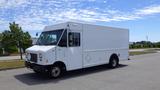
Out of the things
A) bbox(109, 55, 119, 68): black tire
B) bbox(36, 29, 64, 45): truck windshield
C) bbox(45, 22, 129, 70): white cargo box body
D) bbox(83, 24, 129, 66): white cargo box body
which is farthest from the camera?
bbox(109, 55, 119, 68): black tire

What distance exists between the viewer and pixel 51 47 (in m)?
10.5

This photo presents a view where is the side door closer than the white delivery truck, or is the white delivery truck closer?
the white delivery truck

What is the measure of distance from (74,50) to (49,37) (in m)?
1.49

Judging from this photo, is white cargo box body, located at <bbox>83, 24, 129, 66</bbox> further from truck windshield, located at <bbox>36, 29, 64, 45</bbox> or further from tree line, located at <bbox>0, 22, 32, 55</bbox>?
tree line, located at <bbox>0, 22, 32, 55</bbox>

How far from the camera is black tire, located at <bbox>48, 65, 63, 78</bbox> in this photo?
34.6 ft

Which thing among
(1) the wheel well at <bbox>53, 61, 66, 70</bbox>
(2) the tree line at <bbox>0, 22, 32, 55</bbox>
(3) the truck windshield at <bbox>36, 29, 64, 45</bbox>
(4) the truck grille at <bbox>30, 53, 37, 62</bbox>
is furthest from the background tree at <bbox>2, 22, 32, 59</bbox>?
(1) the wheel well at <bbox>53, 61, 66, 70</bbox>

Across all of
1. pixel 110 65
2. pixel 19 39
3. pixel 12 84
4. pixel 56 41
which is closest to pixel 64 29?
pixel 56 41

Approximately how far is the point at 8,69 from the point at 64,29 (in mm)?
5324

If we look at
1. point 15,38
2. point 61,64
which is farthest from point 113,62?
point 15,38

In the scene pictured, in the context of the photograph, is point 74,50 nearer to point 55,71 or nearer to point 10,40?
point 55,71

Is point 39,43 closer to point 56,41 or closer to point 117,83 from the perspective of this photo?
point 56,41

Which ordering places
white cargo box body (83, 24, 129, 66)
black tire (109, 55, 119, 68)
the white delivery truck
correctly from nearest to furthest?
the white delivery truck < white cargo box body (83, 24, 129, 66) < black tire (109, 55, 119, 68)

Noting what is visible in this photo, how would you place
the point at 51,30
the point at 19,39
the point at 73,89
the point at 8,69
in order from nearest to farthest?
1. the point at 73,89
2. the point at 51,30
3. the point at 8,69
4. the point at 19,39

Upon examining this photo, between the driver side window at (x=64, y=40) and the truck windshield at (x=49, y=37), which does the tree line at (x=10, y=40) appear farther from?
the driver side window at (x=64, y=40)
